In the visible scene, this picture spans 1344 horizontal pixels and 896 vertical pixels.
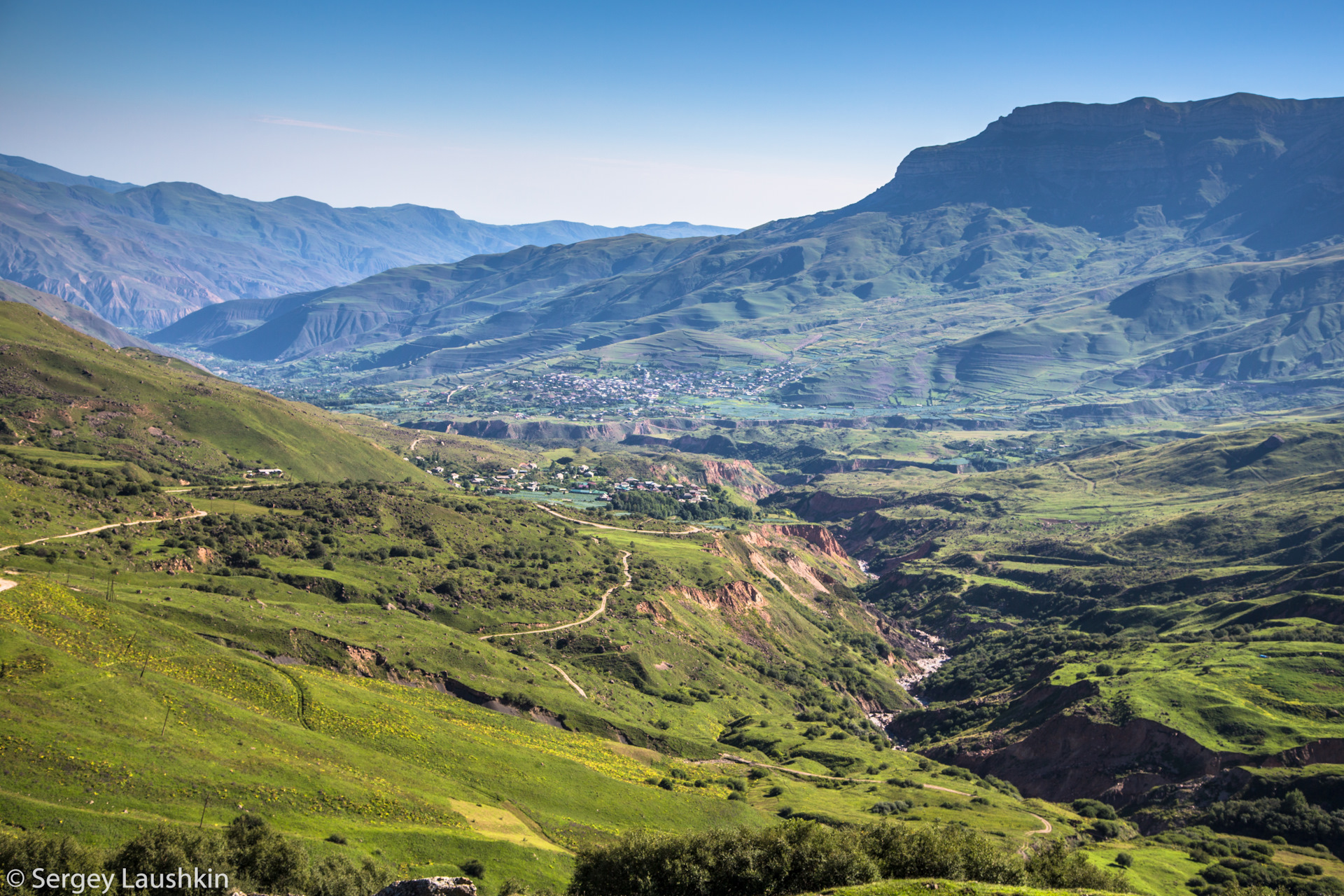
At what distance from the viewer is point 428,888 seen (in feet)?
153

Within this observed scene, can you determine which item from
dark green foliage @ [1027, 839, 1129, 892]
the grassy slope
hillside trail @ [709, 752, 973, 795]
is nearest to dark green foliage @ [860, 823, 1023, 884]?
dark green foliage @ [1027, 839, 1129, 892]

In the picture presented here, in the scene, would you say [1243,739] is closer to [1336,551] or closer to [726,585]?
[726,585]

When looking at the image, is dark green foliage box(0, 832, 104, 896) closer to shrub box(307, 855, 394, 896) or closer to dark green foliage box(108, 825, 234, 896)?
dark green foliage box(108, 825, 234, 896)

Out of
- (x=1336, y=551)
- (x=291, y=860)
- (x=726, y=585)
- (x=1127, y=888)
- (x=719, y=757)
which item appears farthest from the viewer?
(x=1336, y=551)

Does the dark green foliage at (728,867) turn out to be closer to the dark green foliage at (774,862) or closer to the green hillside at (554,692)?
the dark green foliage at (774,862)

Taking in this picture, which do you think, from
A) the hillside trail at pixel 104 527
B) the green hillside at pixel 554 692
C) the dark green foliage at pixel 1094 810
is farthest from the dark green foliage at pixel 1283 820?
the hillside trail at pixel 104 527

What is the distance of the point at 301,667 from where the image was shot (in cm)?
8825

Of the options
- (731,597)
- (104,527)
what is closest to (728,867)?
(104,527)

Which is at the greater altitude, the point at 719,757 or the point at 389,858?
the point at 389,858

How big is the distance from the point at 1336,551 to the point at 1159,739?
324 ft

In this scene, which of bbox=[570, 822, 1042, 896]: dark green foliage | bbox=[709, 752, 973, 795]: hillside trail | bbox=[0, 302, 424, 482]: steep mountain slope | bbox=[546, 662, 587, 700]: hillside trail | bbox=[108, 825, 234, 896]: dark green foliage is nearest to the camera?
bbox=[108, 825, 234, 896]: dark green foliage

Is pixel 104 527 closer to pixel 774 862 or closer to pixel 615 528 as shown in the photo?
pixel 774 862

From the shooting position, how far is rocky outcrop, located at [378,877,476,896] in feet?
153

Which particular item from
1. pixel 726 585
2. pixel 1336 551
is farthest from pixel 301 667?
pixel 1336 551
